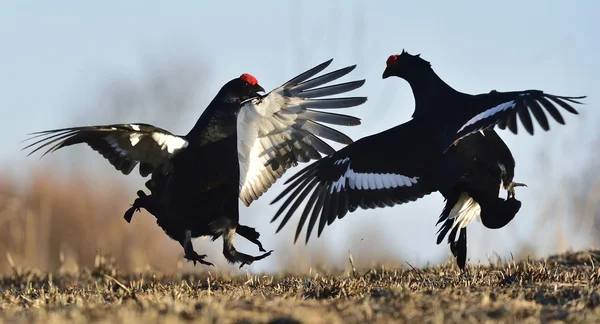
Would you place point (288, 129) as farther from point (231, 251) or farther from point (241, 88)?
point (231, 251)

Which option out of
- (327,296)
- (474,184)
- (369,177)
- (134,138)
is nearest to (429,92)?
(369,177)

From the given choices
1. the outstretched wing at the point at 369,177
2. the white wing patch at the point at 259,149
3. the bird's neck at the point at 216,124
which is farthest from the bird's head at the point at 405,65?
the bird's neck at the point at 216,124

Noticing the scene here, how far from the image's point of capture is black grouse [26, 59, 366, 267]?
627 centimetres

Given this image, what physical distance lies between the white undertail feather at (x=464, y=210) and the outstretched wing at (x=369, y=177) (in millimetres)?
218

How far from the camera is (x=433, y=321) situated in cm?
377

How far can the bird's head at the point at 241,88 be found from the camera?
6844 millimetres

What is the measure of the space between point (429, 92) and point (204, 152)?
1.91 metres

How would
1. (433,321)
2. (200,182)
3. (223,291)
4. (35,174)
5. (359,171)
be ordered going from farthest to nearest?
(35,174)
(359,171)
(200,182)
(223,291)
(433,321)

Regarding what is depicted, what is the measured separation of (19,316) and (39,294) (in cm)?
147

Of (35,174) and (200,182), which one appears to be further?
(35,174)

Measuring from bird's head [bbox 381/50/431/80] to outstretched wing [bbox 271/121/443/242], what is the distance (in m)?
0.80

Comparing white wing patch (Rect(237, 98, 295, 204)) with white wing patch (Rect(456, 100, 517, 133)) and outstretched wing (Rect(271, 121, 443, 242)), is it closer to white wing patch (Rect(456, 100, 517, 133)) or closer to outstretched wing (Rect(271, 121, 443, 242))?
outstretched wing (Rect(271, 121, 443, 242))

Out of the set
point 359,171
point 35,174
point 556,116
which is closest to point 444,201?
point 359,171

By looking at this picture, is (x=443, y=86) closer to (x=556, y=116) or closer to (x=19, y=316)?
(x=556, y=116)
